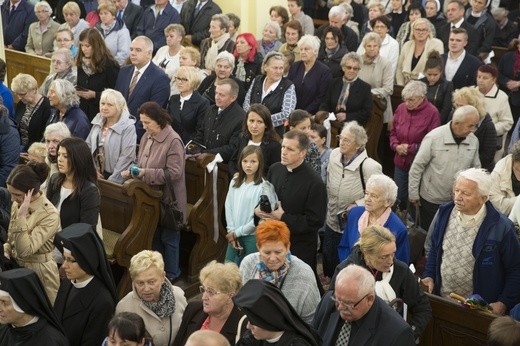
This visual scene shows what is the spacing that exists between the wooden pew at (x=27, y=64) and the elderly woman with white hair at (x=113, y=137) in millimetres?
3455

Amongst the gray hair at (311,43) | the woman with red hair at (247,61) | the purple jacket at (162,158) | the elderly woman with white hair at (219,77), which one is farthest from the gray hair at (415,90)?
the purple jacket at (162,158)

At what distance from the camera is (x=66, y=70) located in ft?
29.6

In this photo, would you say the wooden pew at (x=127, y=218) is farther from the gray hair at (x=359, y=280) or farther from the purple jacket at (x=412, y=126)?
the gray hair at (x=359, y=280)

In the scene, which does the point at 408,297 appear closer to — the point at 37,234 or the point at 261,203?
the point at 261,203

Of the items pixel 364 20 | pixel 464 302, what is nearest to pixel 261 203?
pixel 464 302

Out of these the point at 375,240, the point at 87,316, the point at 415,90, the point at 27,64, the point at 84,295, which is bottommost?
the point at 27,64

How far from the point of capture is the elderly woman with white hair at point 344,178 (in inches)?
266

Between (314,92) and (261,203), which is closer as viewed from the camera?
(261,203)

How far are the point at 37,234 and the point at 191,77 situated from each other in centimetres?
271

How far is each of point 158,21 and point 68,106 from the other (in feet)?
13.8

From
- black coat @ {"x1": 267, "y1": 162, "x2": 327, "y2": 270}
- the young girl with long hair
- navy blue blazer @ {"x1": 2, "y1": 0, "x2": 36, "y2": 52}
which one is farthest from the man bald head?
navy blue blazer @ {"x1": 2, "y1": 0, "x2": 36, "y2": 52}

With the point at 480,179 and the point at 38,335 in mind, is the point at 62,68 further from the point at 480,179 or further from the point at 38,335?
the point at 480,179

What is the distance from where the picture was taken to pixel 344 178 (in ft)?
22.5

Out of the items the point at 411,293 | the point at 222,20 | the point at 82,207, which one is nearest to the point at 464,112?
the point at 411,293
